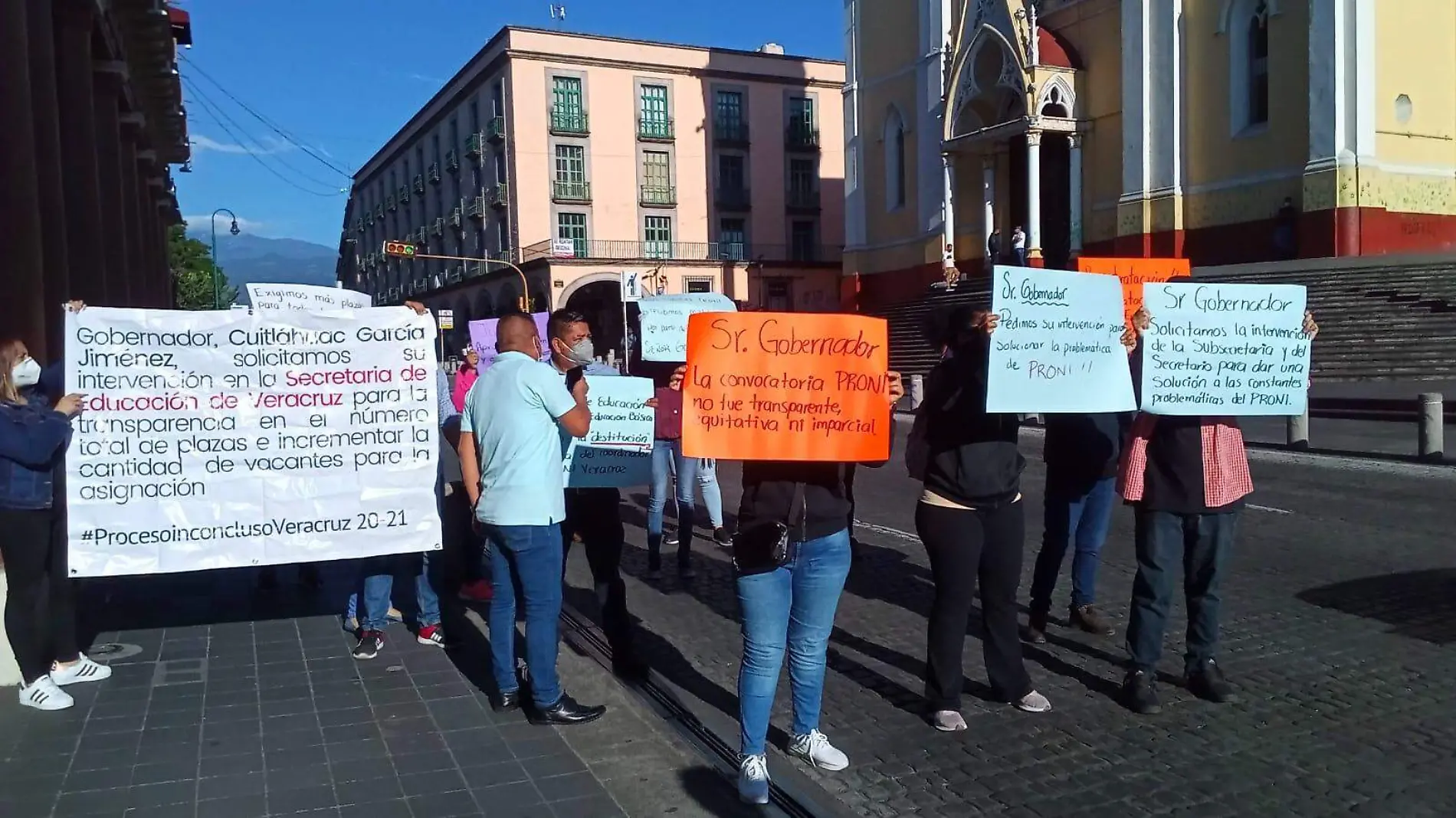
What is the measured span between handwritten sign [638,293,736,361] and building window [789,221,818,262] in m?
47.7

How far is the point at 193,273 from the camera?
6494cm

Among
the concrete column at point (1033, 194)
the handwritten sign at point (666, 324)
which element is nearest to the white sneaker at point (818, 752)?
the handwritten sign at point (666, 324)

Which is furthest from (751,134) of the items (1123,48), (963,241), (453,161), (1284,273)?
(1284,273)

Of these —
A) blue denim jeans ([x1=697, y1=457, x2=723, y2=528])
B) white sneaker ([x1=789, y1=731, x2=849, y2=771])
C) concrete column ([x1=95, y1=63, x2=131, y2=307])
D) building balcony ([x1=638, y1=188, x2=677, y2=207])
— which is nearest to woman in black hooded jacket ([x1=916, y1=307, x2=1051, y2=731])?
white sneaker ([x1=789, y1=731, x2=849, y2=771])

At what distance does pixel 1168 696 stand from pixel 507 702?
10.3 ft

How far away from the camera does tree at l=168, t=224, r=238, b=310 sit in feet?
191

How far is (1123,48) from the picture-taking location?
98.3ft

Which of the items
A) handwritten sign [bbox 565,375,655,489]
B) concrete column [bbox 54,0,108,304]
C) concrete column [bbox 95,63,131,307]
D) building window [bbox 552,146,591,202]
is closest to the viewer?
handwritten sign [bbox 565,375,655,489]

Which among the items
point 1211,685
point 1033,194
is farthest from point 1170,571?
point 1033,194

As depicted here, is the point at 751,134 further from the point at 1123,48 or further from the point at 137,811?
the point at 137,811

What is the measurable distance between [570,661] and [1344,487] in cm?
919

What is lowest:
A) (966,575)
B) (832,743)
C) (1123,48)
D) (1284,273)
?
(832,743)

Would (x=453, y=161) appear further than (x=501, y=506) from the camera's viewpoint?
Yes

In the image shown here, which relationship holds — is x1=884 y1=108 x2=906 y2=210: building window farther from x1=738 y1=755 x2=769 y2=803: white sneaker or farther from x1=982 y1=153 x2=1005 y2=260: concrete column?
x1=738 y1=755 x2=769 y2=803: white sneaker
